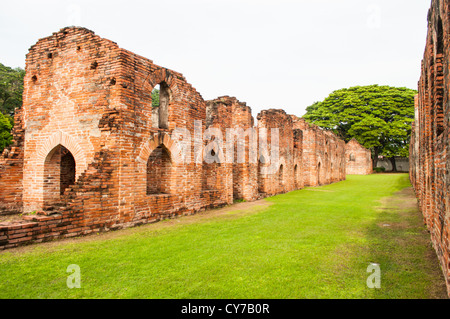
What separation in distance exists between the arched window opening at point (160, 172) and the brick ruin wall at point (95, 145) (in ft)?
0.11

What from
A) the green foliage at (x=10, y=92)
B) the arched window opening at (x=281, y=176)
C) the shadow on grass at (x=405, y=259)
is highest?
the green foliage at (x=10, y=92)

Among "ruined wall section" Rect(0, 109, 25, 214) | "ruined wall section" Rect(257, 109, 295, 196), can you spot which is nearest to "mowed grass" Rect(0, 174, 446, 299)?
"ruined wall section" Rect(0, 109, 25, 214)

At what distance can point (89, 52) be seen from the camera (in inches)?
328

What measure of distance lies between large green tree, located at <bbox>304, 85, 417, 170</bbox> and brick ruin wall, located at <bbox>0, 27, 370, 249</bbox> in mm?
36601

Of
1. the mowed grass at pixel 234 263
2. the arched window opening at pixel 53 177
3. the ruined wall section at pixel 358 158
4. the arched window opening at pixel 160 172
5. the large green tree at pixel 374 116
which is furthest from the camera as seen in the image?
the ruined wall section at pixel 358 158

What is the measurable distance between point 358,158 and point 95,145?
4158 centimetres

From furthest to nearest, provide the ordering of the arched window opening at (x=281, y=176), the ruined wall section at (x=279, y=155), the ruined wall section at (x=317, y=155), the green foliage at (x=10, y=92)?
the green foliage at (x=10, y=92) → the ruined wall section at (x=317, y=155) → the arched window opening at (x=281, y=176) → the ruined wall section at (x=279, y=155)

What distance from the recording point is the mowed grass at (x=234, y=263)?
382 centimetres

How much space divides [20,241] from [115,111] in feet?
12.1

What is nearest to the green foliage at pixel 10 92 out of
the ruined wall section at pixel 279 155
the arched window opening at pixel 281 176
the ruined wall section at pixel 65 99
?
the ruined wall section at pixel 65 99

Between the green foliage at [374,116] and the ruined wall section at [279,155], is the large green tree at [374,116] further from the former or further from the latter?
the ruined wall section at [279,155]

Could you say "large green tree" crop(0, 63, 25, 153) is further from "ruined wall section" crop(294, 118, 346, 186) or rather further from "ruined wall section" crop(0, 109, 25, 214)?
"ruined wall section" crop(294, 118, 346, 186)

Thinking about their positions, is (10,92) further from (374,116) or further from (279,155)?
(374,116)

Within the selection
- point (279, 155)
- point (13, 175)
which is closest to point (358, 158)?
point (279, 155)
